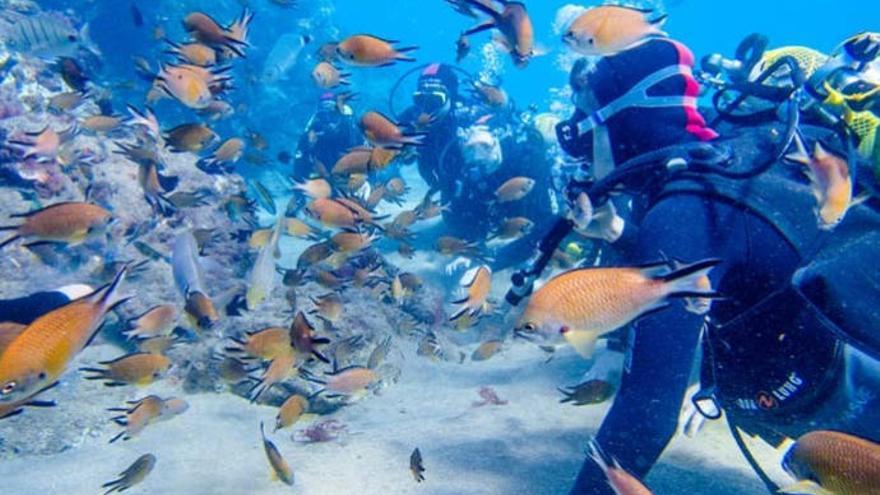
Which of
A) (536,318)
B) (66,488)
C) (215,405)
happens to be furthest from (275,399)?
(536,318)

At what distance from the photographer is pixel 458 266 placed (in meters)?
9.93

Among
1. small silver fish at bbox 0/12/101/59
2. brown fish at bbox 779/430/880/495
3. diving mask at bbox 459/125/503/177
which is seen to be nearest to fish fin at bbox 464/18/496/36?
brown fish at bbox 779/430/880/495

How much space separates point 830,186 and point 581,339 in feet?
4.63

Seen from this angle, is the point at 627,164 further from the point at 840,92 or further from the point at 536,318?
the point at 840,92

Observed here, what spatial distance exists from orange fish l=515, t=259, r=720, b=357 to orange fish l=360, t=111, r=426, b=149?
2.62 m

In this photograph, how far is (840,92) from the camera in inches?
129

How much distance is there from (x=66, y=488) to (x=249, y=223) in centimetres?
492

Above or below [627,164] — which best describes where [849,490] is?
below

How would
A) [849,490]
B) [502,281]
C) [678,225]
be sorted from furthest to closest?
[502,281] → [678,225] → [849,490]

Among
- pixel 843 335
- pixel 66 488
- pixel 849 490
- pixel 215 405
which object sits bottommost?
pixel 215 405

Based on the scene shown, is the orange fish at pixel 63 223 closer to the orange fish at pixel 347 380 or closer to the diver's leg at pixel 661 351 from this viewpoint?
the orange fish at pixel 347 380

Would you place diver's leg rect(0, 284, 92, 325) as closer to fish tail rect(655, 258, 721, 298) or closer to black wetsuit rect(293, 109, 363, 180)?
fish tail rect(655, 258, 721, 298)

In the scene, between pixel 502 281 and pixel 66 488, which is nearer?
pixel 66 488

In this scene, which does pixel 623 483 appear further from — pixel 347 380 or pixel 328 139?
pixel 328 139
